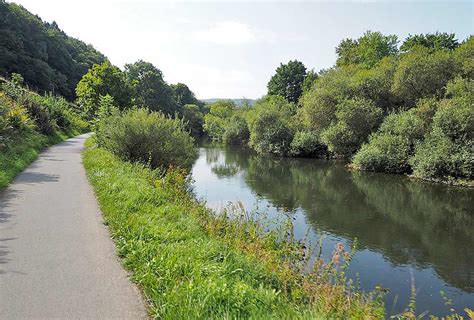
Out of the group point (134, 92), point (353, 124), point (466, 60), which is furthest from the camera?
point (134, 92)

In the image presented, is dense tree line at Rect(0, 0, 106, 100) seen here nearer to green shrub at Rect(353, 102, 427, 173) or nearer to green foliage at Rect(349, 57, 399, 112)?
green foliage at Rect(349, 57, 399, 112)

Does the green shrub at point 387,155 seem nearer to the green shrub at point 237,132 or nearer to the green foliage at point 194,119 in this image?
the green shrub at point 237,132

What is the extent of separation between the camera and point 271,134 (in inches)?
2003

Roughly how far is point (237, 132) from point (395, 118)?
35.3m

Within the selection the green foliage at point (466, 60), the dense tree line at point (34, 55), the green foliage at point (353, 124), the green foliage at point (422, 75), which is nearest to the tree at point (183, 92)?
the dense tree line at point (34, 55)

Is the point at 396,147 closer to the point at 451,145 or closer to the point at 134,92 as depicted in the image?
the point at 451,145

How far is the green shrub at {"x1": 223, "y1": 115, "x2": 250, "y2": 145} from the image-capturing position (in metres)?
68.2

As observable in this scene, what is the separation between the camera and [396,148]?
3422 centimetres

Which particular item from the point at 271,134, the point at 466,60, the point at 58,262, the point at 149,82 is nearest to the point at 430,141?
the point at 466,60

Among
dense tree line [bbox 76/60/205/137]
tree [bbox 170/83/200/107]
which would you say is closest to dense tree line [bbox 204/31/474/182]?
dense tree line [bbox 76/60/205/137]

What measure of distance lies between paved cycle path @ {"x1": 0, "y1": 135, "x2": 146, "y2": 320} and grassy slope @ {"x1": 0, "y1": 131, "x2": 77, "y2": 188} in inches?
73.6

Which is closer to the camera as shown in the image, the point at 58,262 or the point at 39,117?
the point at 58,262

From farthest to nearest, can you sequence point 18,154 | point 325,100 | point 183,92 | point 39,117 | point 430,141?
point 183,92
point 325,100
point 430,141
point 39,117
point 18,154

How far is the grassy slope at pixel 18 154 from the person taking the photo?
41.1ft
